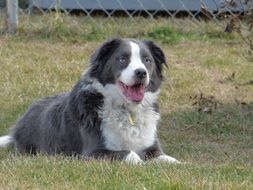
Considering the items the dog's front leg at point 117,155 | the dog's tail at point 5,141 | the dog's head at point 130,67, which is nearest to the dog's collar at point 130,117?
the dog's head at point 130,67

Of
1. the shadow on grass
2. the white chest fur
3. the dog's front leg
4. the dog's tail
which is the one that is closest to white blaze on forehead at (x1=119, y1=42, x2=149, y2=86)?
the white chest fur

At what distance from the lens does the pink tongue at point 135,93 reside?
544 cm

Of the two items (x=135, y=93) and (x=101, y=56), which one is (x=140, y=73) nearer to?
(x=135, y=93)

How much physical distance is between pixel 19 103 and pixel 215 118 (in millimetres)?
1698

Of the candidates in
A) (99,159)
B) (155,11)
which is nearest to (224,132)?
(99,159)

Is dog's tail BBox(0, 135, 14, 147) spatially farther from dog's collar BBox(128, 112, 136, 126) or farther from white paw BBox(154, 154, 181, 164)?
white paw BBox(154, 154, 181, 164)

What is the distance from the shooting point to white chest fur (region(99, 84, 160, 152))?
5.57 m

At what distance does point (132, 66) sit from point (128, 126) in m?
0.44

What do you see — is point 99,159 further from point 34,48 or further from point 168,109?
point 34,48

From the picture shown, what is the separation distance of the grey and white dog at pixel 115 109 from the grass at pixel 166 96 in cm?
36

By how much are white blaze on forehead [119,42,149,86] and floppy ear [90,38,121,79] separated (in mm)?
131

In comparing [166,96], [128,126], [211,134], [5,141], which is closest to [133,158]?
[128,126]

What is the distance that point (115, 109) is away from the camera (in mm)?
5641

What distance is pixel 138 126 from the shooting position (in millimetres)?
5656
